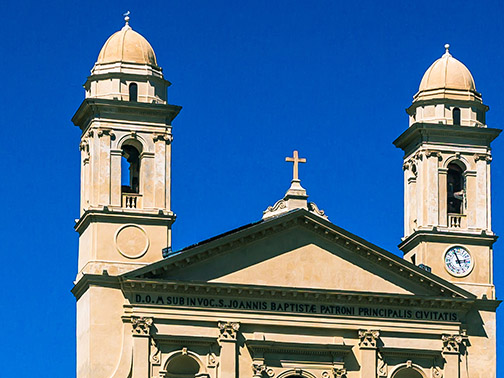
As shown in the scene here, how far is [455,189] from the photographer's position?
238 feet

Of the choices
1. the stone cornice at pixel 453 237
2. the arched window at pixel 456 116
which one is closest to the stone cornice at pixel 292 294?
the stone cornice at pixel 453 237

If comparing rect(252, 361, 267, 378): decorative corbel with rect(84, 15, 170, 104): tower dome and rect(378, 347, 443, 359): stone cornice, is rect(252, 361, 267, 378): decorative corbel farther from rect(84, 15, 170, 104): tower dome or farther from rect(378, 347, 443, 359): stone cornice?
rect(84, 15, 170, 104): tower dome

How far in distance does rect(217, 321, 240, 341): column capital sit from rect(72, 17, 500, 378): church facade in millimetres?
45

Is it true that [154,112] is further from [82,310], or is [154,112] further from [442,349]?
[442,349]

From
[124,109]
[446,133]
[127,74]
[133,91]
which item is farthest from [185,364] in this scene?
[446,133]

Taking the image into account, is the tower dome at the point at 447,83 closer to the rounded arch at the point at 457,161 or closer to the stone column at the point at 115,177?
the rounded arch at the point at 457,161

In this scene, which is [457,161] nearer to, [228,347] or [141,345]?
[228,347]

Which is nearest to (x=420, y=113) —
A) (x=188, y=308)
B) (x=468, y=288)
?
(x=468, y=288)

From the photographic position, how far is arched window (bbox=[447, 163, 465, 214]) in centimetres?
7218

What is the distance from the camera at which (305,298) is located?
6788 cm

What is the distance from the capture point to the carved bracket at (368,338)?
68000 millimetres

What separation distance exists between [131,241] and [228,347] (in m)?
4.77

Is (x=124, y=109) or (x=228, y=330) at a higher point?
(x=124, y=109)

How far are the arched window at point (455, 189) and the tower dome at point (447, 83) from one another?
246cm
